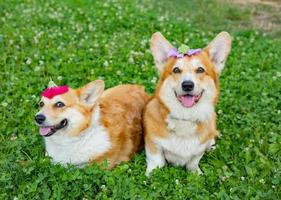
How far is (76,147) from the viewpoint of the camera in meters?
5.48

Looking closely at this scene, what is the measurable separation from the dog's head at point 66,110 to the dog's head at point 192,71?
2.24 feet

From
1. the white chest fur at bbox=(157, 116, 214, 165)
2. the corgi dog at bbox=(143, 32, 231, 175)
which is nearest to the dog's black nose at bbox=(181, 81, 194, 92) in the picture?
the corgi dog at bbox=(143, 32, 231, 175)

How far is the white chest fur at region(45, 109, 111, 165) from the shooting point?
215 inches

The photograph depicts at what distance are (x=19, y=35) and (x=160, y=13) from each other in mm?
2988

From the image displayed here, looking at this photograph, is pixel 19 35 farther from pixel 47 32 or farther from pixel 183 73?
pixel 183 73

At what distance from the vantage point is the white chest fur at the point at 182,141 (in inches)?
218

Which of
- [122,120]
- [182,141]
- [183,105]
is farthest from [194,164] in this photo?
[122,120]

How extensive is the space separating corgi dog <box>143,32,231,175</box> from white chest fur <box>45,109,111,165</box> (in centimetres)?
55

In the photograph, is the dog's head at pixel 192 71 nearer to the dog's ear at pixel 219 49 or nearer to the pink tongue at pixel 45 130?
the dog's ear at pixel 219 49

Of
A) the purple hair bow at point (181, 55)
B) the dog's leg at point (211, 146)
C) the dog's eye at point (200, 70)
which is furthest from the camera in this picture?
the dog's leg at point (211, 146)

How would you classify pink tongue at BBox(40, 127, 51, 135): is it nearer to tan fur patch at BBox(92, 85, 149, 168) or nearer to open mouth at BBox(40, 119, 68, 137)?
open mouth at BBox(40, 119, 68, 137)

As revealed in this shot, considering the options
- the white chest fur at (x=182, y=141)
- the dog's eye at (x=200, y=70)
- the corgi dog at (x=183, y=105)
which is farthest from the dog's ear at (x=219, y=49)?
the white chest fur at (x=182, y=141)

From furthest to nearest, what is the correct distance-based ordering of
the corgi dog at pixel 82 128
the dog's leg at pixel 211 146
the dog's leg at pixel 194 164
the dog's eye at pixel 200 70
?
1. the dog's leg at pixel 211 146
2. the dog's leg at pixel 194 164
3. the dog's eye at pixel 200 70
4. the corgi dog at pixel 82 128

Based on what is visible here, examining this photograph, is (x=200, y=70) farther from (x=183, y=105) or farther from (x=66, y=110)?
(x=66, y=110)
